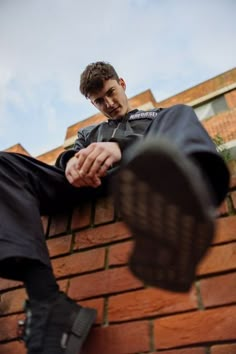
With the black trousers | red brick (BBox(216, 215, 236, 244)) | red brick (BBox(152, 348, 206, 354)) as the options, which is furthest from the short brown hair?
red brick (BBox(152, 348, 206, 354))

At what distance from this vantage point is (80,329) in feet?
2.64

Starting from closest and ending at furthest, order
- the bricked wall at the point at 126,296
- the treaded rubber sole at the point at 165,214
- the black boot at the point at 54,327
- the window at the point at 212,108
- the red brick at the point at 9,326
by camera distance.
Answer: the treaded rubber sole at the point at 165,214 → the black boot at the point at 54,327 → the bricked wall at the point at 126,296 → the red brick at the point at 9,326 → the window at the point at 212,108

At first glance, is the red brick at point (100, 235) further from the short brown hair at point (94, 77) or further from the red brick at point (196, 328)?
the short brown hair at point (94, 77)

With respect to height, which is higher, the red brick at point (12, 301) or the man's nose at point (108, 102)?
the man's nose at point (108, 102)

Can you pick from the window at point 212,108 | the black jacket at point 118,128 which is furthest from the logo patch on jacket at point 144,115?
the window at point 212,108

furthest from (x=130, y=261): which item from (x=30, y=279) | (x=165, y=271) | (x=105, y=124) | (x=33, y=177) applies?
(x=105, y=124)

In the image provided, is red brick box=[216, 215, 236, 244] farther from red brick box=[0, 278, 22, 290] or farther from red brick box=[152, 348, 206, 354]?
red brick box=[0, 278, 22, 290]

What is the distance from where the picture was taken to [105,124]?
1.49m

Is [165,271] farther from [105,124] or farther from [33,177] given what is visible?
[105,124]

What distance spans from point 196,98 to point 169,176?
25.4ft

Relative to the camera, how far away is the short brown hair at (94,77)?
161 centimetres

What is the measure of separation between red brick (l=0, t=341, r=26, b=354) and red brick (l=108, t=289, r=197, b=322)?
31 centimetres

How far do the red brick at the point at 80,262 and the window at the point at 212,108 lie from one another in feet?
22.2

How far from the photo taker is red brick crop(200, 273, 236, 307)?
32.3 inches
